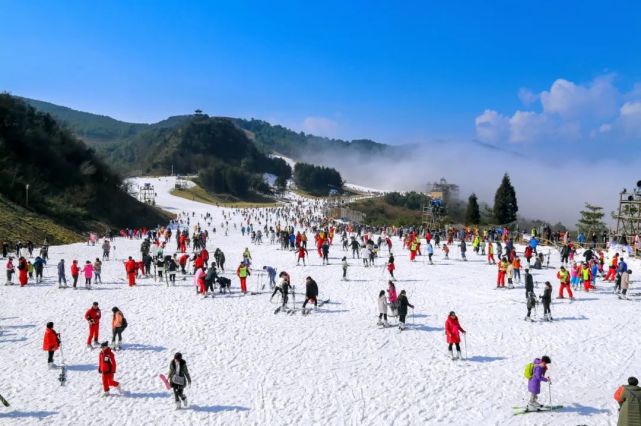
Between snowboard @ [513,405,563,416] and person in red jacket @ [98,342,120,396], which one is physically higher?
person in red jacket @ [98,342,120,396]

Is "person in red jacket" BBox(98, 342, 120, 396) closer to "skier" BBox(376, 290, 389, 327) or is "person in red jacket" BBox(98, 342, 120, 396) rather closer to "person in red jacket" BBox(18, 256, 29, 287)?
"skier" BBox(376, 290, 389, 327)

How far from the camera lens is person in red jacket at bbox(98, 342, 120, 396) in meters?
9.55

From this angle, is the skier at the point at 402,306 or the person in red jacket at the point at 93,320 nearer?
the person in red jacket at the point at 93,320

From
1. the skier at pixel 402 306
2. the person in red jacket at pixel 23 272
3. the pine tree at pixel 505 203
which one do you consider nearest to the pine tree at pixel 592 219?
the pine tree at pixel 505 203

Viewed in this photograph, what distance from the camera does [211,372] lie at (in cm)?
1110

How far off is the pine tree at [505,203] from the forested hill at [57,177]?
40.7 metres

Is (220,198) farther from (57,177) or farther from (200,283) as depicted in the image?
(200,283)

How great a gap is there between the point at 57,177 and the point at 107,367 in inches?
2014

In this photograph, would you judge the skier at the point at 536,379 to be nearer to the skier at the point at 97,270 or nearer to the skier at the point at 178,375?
the skier at the point at 178,375

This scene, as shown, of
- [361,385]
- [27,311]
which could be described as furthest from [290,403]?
[27,311]

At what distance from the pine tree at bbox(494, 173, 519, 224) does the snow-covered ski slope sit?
1499 inches

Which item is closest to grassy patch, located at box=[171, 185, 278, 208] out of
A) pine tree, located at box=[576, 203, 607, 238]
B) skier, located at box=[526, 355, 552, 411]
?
pine tree, located at box=[576, 203, 607, 238]

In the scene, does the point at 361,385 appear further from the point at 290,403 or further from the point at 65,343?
the point at 65,343

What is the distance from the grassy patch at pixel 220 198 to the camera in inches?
3588
